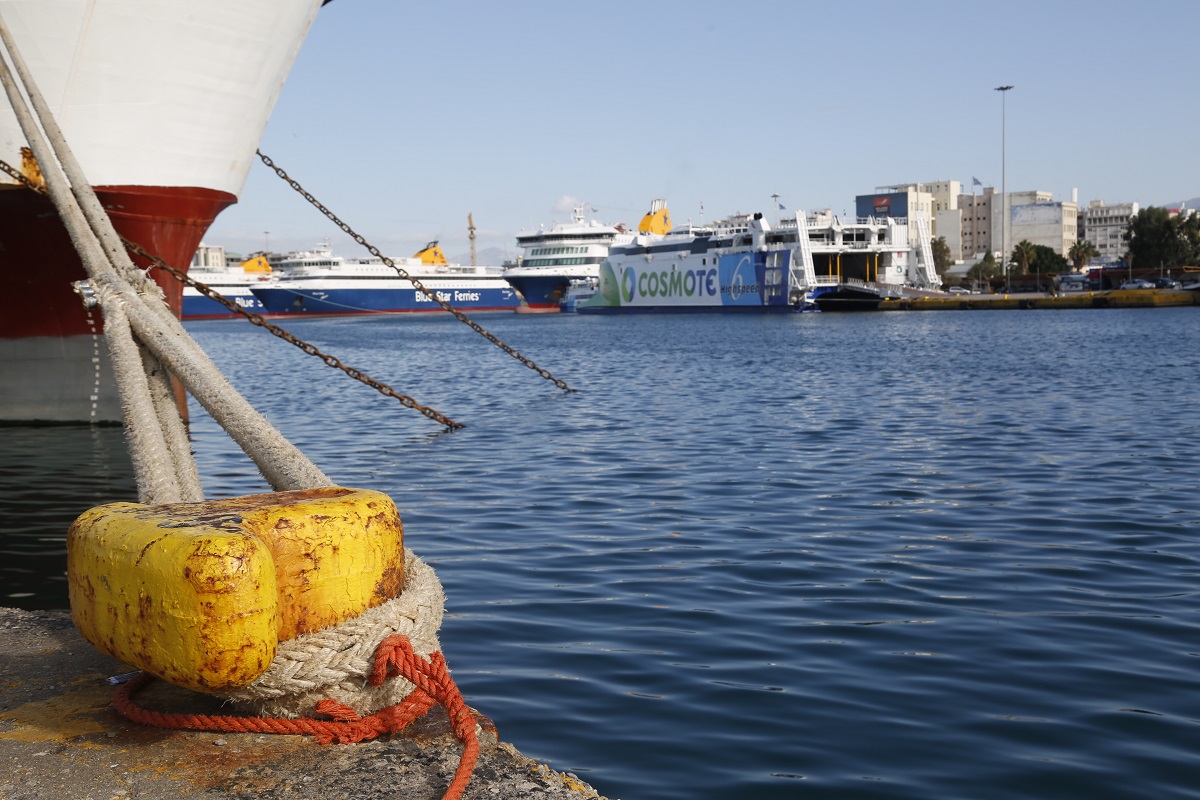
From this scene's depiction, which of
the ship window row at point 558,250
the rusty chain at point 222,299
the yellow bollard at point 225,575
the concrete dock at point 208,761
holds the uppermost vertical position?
the ship window row at point 558,250

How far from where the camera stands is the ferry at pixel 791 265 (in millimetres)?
78625

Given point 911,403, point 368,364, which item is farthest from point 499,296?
point 911,403

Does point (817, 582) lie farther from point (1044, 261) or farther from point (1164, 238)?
point (1044, 261)

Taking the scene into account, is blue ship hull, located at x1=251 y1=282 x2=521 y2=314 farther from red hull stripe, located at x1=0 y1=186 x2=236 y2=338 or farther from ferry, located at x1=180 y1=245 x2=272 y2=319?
red hull stripe, located at x1=0 y1=186 x2=236 y2=338

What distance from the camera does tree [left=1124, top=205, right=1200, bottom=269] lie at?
9931cm

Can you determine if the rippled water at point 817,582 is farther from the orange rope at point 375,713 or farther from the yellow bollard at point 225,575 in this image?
the yellow bollard at point 225,575

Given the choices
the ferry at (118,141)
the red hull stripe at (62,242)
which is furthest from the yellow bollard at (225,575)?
the red hull stripe at (62,242)

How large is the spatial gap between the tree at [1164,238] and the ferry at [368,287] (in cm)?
6277

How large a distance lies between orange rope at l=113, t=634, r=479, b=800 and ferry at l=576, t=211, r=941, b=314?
76255 millimetres

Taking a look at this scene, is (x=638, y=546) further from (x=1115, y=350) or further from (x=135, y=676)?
(x=1115, y=350)

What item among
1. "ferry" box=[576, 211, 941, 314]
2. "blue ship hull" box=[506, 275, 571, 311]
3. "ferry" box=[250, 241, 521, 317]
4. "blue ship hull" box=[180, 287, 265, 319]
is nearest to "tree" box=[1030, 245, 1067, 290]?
"ferry" box=[576, 211, 941, 314]

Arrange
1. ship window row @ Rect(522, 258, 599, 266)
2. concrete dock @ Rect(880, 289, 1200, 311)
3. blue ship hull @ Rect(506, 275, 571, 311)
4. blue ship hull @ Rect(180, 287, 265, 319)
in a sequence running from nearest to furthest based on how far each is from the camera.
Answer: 1. concrete dock @ Rect(880, 289, 1200, 311)
2. blue ship hull @ Rect(180, 287, 265, 319)
3. blue ship hull @ Rect(506, 275, 571, 311)
4. ship window row @ Rect(522, 258, 599, 266)

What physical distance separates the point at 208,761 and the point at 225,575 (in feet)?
2.11

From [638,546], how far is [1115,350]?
29.9 m
